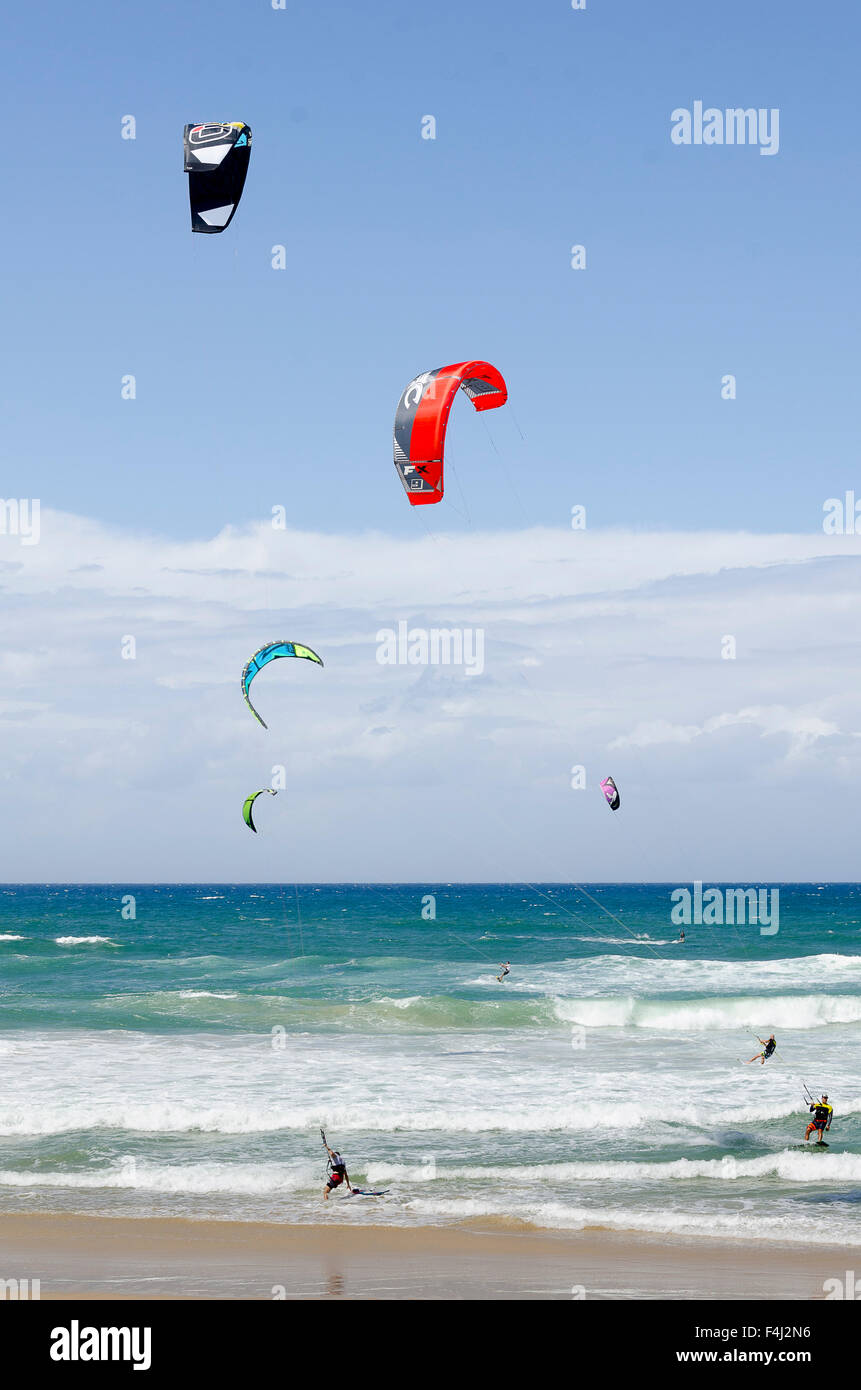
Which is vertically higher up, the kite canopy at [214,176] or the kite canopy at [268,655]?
the kite canopy at [214,176]

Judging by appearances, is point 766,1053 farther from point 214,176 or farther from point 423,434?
point 214,176

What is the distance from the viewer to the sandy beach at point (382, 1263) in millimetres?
10938

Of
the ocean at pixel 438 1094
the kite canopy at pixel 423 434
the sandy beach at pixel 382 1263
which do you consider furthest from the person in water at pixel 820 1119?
the kite canopy at pixel 423 434

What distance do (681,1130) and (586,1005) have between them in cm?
1408

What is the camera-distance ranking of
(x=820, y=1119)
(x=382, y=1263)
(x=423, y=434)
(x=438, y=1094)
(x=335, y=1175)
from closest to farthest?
(x=382, y=1263) → (x=335, y=1175) → (x=423, y=434) → (x=820, y=1119) → (x=438, y=1094)

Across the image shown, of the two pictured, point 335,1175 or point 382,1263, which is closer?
point 382,1263

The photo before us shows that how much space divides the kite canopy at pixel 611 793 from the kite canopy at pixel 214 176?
15852 mm

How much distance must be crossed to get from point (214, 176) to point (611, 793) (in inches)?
698

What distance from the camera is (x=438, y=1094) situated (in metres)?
19.9

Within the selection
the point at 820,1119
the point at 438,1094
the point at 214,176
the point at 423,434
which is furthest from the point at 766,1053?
the point at 214,176

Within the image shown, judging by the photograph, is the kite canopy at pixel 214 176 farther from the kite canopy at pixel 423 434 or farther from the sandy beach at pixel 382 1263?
the sandy beach at pixel 382 1263

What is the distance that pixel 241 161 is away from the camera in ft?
50.2

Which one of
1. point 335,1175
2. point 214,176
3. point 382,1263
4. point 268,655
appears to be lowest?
point 382,1263
